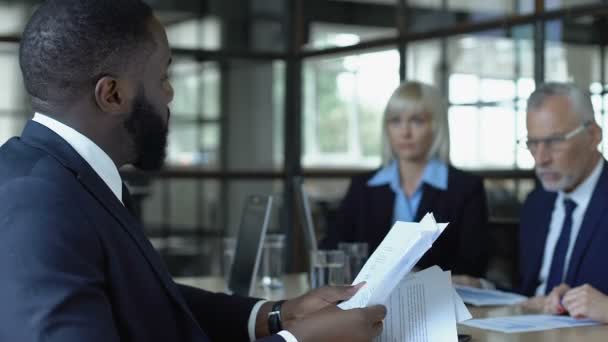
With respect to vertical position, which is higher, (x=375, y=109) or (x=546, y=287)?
(x=375, y=109)

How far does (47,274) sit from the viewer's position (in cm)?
122

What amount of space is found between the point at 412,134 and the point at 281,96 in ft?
7.17

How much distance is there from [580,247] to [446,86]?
1769 millimetres

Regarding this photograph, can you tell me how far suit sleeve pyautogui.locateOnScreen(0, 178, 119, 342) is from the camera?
121 centimetres

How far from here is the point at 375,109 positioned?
5016 mm

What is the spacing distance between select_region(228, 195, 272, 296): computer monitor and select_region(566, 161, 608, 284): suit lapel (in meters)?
0.97

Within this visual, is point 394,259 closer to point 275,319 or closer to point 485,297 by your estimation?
point 275,319

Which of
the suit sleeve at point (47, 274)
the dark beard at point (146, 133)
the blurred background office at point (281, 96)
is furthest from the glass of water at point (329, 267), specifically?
the blurred background office at point (281, 96)

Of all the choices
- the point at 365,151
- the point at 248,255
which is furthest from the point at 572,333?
the point at 365,151

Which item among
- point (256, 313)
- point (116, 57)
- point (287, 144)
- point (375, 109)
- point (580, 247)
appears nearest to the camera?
point (116, 57)

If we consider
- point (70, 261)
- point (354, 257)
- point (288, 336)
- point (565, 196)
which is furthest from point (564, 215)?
point (70, 261)

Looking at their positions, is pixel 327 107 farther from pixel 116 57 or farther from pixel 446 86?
pixel 116 57

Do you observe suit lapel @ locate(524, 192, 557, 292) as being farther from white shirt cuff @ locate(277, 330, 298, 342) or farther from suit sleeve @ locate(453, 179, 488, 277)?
white shirt cuff @ locate(277, 330, 298, 342)

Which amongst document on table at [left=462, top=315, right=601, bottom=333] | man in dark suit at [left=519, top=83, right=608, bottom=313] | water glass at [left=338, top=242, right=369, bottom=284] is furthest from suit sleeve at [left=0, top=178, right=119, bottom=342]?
man in dark suit at [left=519, top=83, right=608, bottom=313]
